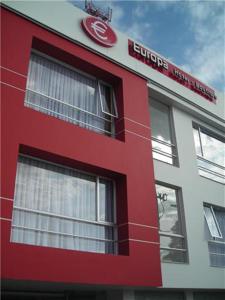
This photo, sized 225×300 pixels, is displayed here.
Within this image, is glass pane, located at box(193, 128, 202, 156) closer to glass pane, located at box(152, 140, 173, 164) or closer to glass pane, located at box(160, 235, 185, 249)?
glass pane, located at box(152, 140, 173, 164)

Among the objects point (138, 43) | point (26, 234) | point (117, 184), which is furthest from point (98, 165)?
point (138, 43)

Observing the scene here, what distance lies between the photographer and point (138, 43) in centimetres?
1073

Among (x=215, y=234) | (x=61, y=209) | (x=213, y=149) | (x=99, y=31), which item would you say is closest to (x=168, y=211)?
(x=215, y=234)

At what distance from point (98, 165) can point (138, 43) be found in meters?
4.53

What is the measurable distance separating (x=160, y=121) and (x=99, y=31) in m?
3.22

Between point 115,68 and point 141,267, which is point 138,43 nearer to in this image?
point 115,68

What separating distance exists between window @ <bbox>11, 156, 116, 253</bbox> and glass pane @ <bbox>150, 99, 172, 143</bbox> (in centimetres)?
283

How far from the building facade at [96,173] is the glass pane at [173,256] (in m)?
0.03

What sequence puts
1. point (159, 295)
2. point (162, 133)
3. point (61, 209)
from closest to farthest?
point (61, 209) → point (159, 295) → point (162, 133)

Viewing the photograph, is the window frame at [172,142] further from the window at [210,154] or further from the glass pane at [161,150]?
the window at [210,154]

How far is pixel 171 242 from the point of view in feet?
30.8

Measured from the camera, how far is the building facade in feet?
22.6

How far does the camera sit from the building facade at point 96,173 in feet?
22.6

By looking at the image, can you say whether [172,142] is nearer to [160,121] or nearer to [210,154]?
[160,121]
